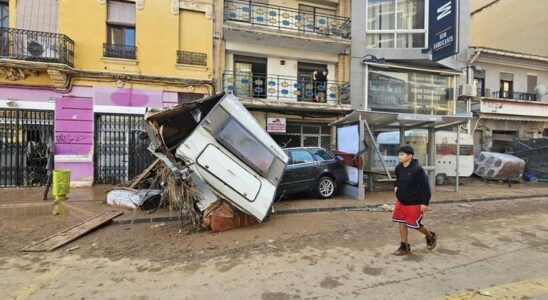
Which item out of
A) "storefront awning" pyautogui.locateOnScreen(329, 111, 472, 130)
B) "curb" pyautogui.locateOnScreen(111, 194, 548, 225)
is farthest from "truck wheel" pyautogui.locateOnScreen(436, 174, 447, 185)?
"curb" pyautogui.locateOnScreen(111, 194, 548, 225)

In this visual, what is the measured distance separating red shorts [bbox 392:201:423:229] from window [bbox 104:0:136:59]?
11879mm

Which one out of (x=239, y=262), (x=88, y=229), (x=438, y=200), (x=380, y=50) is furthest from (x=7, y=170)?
(x=380, y=50)

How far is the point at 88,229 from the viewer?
6715 millimetres

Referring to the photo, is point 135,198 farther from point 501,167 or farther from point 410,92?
point 501,167

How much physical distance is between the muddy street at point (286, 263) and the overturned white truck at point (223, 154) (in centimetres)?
75

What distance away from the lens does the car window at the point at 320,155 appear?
10663 millimetres

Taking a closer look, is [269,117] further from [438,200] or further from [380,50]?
[438,200]

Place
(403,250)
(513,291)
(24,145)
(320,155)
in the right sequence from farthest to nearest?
(24,145) → (320,155) → (403,250) → (513,291)

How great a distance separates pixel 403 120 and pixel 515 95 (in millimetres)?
13302

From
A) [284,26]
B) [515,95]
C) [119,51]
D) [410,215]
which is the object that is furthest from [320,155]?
[515,95]

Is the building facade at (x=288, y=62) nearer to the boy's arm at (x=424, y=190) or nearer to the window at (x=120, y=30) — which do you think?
the window at (x=120, y=30)

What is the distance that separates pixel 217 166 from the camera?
6652mm

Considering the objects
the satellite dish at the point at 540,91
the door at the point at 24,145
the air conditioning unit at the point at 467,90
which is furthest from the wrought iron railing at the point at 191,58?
the satellite dish at the point at 540,91

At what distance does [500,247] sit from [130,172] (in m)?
11.9
